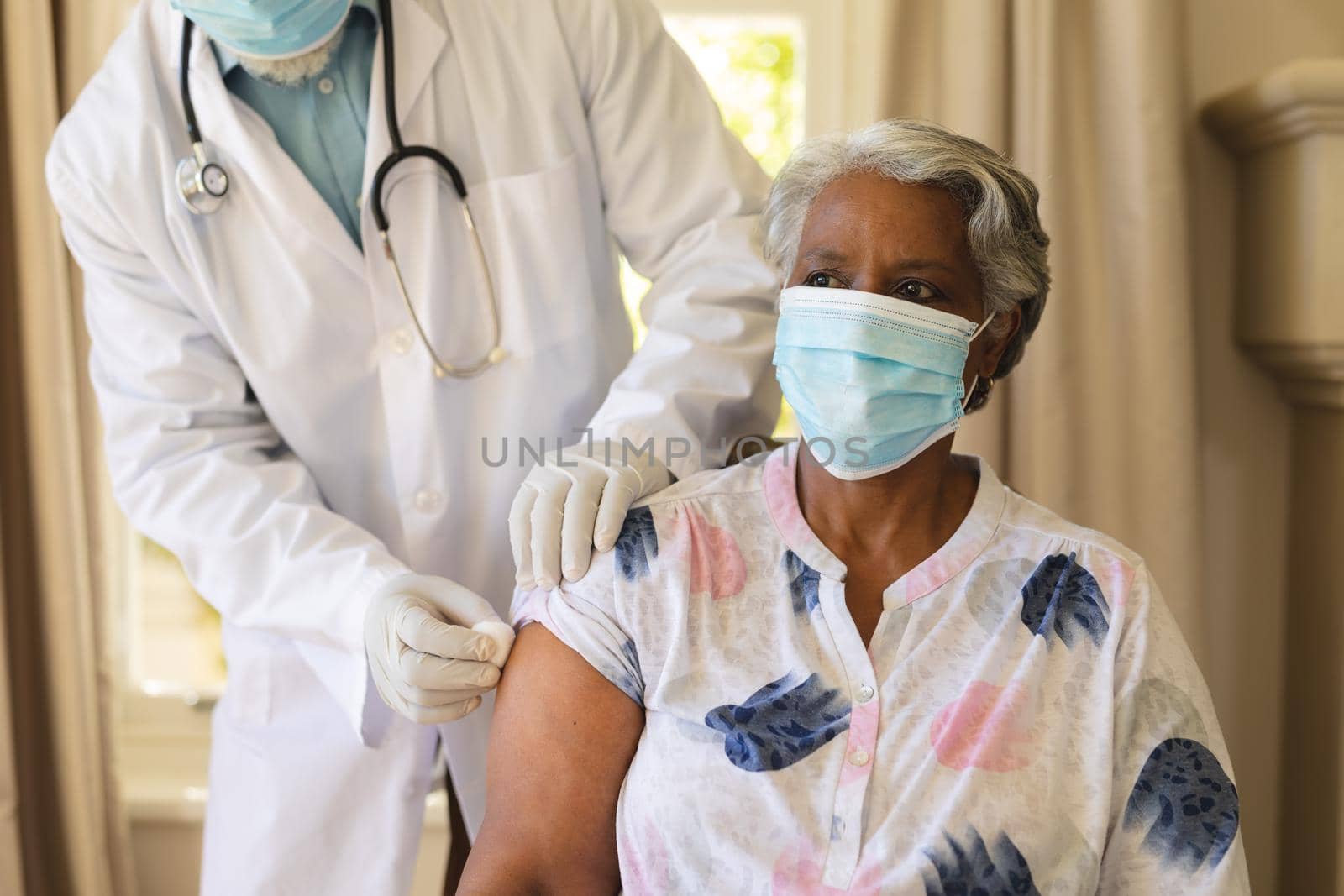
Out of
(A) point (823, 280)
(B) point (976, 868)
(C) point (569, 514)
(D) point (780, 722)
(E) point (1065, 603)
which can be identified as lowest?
(B) point (976, 868)

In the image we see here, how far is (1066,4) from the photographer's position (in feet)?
6.13

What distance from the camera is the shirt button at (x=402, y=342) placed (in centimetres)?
154

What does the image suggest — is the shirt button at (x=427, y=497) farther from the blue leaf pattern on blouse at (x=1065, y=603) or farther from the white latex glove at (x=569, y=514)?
the blue leaf pattern on blouse at (x=1065, y=603)

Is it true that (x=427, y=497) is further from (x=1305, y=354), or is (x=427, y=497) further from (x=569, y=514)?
(x=1305, y=354)

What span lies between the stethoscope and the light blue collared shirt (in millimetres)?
52

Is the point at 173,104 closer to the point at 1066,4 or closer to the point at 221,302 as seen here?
the point at 221,302

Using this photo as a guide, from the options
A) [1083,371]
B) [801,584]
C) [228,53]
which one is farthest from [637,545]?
[1083,371]

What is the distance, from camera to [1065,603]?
48.1 inches

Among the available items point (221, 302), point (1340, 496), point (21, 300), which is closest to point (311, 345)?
point (221, 302)

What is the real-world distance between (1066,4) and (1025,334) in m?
0.78

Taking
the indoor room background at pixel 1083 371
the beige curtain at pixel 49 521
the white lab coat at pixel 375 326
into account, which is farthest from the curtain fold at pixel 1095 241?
the beige curtain at pixel 49 521

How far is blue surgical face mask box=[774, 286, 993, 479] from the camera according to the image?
3.97 ft

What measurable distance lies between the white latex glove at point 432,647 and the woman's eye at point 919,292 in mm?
563

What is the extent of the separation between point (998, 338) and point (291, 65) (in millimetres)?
926
